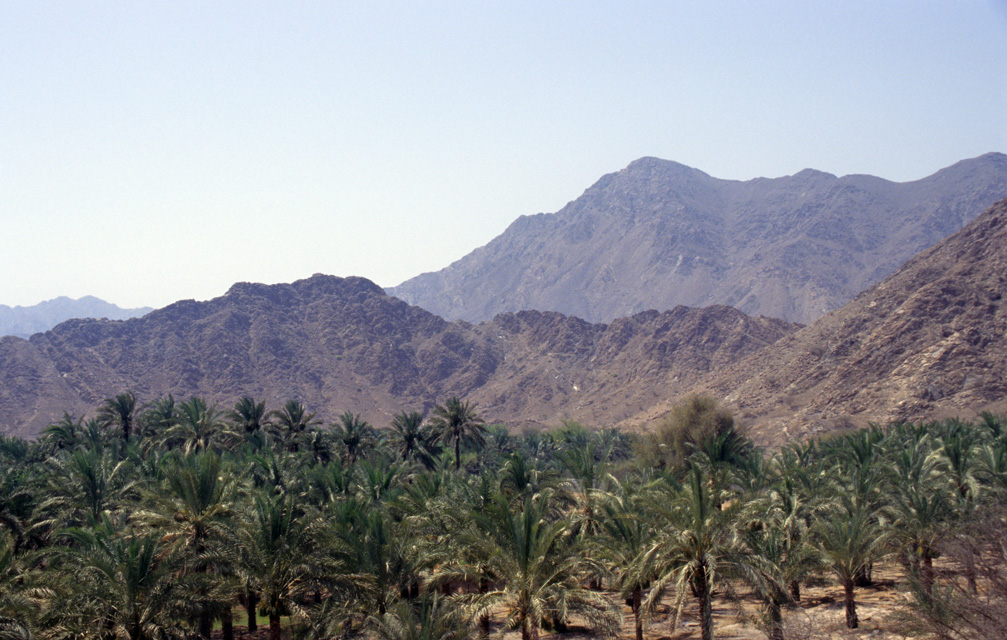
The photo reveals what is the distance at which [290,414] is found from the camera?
54.6 m

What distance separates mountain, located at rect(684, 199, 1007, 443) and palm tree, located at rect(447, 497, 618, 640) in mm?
61337

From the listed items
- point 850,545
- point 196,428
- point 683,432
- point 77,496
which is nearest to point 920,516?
point 850,545

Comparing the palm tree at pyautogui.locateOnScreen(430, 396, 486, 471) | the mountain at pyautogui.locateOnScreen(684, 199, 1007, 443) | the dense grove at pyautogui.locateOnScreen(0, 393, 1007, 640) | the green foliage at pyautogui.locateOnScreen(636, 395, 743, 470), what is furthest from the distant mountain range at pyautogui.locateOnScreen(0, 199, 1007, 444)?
the dense grove at pyautogui.locateOnScreen(0, 393, 1007, 640)

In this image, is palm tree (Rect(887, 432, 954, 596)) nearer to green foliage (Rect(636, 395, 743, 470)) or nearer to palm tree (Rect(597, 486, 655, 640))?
palm tree (Rect(597, 486, 655, 640))

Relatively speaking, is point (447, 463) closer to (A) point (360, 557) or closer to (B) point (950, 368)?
(A) point (360, 557)

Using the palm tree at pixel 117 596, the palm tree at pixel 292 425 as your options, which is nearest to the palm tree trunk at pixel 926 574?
the palm tree at pixel 117 596

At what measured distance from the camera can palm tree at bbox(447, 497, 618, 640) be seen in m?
20.2

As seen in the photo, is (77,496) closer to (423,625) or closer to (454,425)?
(423,625)

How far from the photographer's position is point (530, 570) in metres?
20.1

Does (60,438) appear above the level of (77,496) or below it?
above

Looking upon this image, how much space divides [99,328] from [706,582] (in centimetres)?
15877

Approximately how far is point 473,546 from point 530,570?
11.2 feet

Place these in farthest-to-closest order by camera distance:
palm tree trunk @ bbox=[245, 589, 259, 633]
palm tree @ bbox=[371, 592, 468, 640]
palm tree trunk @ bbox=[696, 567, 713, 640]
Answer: palm tree trunk @ bbox=[245, 589, 259, 633] < palm tree trunk @ bbox=[696, 567, 713, 640] < palm tree @ bbox=[371, 592, 468, 640]

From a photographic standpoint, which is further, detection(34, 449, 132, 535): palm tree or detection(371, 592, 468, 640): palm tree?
detection(34, 449, 132, 535): palm tree
